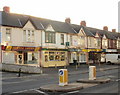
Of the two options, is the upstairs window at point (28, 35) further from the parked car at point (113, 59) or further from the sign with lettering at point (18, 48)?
the parked car at point (113, 59)

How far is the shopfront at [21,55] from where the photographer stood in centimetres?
3372

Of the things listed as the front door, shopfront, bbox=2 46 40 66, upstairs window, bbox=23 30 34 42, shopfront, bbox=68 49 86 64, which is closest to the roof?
upstairs window, bbox=23 30 34 42

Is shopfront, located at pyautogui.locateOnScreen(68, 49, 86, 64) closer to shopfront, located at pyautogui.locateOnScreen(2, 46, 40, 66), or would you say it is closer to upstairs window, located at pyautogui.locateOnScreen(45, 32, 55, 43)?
upstairs window, located at pyautogui.locateOnScreen(45, 32, 55, 43)

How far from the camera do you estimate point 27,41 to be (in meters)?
37.2

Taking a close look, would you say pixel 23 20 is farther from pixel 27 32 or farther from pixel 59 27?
pixel 59 27

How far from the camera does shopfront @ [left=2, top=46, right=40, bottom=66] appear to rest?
33719 millimetres

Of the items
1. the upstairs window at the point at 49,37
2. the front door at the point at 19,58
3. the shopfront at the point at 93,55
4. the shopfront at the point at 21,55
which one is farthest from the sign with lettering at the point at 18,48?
the shopfront at the point at 93,55

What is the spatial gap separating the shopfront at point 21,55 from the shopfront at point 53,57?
4.27 feet

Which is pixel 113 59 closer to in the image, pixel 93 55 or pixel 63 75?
pixel 93 55

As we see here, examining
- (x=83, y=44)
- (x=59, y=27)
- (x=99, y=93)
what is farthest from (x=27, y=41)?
(x=99, y=93)

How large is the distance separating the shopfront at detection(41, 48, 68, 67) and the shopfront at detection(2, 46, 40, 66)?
130 cm

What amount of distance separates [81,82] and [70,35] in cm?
2880

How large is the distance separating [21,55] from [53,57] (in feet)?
22.8

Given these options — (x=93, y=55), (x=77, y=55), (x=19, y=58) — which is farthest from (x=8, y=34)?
(x=93, y=55)
